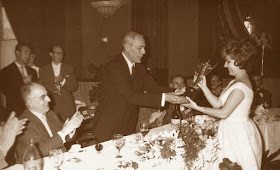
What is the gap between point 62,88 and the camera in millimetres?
5496

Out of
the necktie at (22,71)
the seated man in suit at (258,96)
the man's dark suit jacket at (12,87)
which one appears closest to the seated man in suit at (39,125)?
the man's dark suit jacket at (12,87)

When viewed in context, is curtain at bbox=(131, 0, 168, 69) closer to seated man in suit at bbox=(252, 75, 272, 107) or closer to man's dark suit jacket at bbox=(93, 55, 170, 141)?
seated man in suit at bbox=(252, 75, 272, 107)

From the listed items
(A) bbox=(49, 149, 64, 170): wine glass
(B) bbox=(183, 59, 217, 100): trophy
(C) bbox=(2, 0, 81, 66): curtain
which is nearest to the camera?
(A) bbox=(49, 149, 64, 170): wine glass

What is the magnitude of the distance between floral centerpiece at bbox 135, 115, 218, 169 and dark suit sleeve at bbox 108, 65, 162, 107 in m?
1.13

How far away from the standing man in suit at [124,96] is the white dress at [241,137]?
1.74 ft

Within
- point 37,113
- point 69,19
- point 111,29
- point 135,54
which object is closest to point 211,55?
point 111,29

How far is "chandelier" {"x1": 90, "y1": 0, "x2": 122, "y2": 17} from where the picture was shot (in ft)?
24.7

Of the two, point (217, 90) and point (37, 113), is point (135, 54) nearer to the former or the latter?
point (37, 113)

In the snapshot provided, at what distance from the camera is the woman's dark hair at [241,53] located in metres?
3.05

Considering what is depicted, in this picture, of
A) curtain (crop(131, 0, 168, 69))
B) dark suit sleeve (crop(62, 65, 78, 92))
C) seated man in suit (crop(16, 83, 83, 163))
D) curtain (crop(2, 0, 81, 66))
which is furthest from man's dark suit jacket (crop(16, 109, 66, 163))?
curtain (crop(131, 0, 168, 69))

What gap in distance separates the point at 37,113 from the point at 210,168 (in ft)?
5.49

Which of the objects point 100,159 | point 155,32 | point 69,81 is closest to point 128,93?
point 100,159

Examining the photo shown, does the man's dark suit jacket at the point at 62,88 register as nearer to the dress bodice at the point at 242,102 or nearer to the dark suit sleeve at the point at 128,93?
the dark suit sleeve at the point at 128,93

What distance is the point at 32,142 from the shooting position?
256cm
